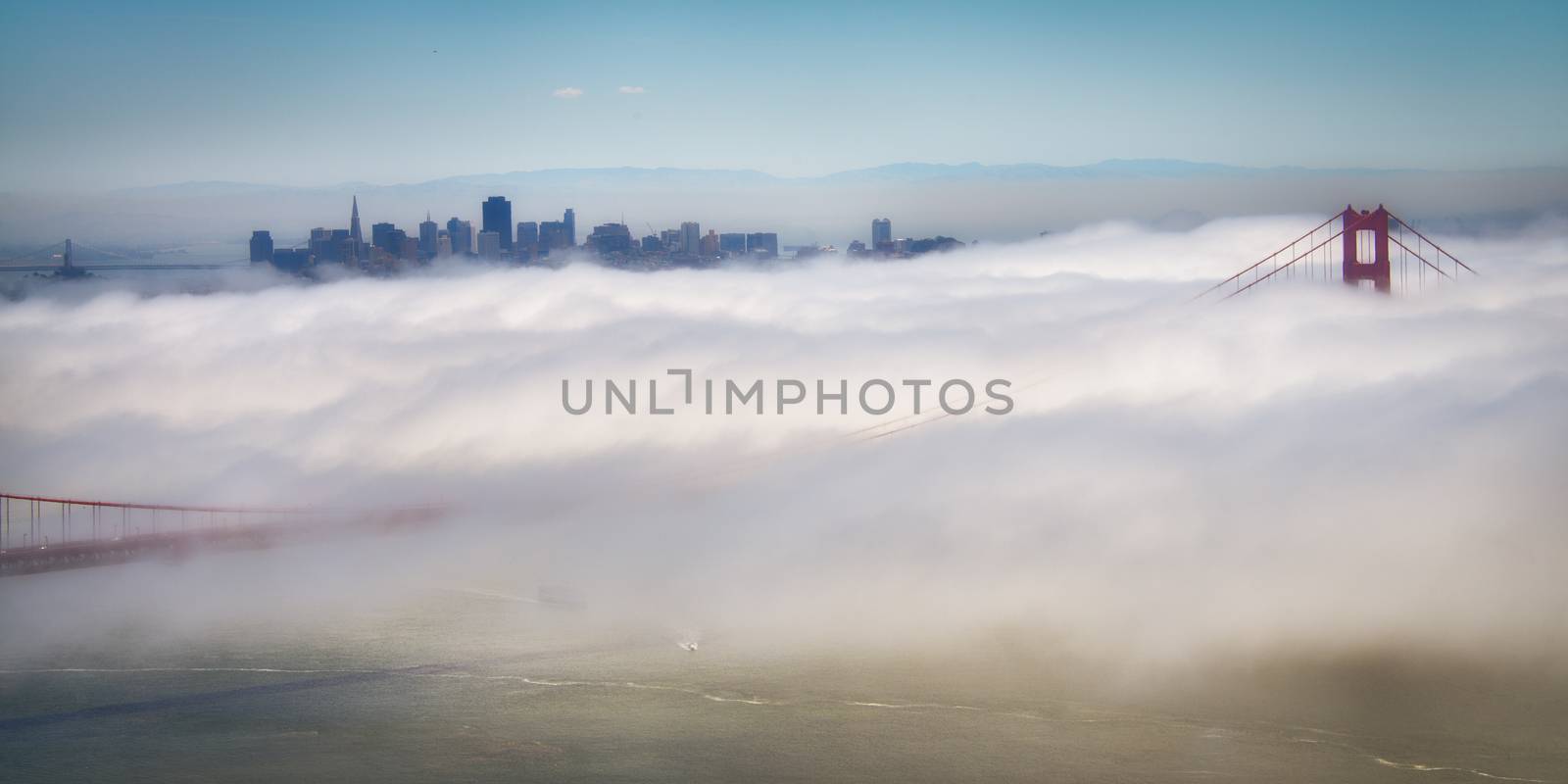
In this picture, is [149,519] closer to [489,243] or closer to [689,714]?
[489,243]

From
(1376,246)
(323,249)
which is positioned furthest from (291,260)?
(1376,246)

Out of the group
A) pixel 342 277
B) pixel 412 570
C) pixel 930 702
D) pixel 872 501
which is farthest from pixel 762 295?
pixel 930 702

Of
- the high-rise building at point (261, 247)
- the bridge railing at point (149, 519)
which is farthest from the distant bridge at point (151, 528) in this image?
the high-rise building at point (261, 247)

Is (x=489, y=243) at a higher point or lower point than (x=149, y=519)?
higher

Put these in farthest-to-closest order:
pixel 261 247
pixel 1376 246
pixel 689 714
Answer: pixel 261 247
pixel 1376 246
pixel 689 714

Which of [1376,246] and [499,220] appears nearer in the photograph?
[1376,246]

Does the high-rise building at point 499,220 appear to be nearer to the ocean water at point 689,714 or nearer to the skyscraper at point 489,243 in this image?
the skyscraper at point 489,243

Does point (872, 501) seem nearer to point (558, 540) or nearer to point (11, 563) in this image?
point (558, 540)
